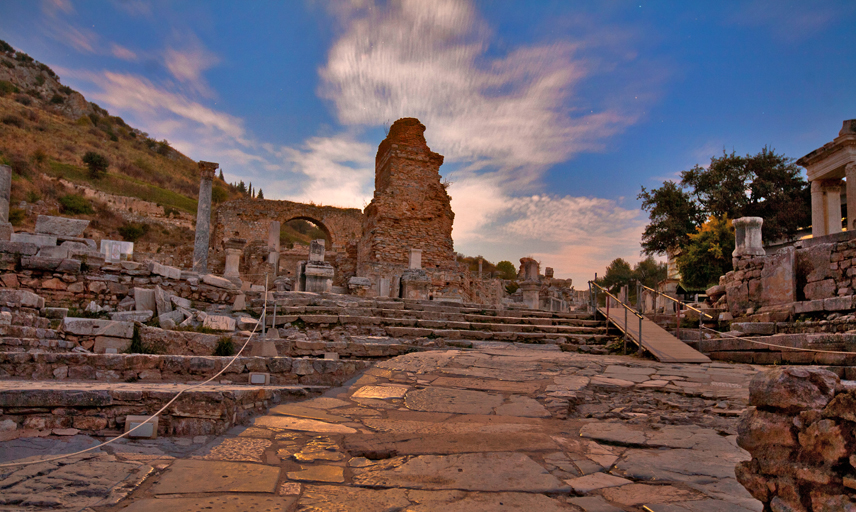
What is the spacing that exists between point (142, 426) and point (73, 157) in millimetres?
41593

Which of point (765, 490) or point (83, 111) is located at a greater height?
point (83, 111)

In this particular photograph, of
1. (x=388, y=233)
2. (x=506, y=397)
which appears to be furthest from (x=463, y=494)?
(x=388, y=233)

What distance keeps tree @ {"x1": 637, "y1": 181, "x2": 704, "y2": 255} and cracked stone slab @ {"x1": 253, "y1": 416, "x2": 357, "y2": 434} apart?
2340 cm

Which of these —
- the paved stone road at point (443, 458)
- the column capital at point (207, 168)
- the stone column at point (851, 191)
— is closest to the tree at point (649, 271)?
the stone column at point (851, 191)

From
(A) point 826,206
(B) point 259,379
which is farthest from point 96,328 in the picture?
(A) point 826,206

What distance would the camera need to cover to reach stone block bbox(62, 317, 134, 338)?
5770 mm

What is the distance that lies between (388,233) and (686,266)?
1361 centimetres

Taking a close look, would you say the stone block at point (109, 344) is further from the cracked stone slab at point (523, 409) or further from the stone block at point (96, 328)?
the cracked stone slab at point (523, 409)

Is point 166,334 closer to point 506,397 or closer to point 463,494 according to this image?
point 506,397

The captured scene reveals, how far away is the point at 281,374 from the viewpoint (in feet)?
16.5

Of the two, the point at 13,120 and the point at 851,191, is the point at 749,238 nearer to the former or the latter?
the point at 851,191

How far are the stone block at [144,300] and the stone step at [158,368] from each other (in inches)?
152

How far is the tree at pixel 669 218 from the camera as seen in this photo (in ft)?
75.4

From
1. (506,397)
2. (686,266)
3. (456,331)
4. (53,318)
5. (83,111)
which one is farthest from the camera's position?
(83,111)
